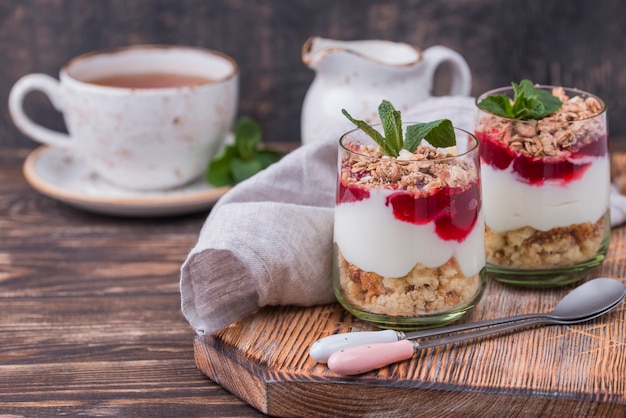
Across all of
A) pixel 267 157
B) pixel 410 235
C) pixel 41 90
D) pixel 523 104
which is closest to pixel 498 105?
Answer: pixel 523 104

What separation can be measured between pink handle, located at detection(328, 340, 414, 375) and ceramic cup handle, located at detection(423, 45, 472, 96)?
2.18ft

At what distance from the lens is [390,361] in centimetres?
99

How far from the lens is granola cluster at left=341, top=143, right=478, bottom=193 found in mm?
998

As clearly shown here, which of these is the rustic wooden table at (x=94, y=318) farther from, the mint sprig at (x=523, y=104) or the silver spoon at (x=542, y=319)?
the mint sprig at (x=523, y=104)

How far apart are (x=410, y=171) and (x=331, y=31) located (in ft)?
2.94

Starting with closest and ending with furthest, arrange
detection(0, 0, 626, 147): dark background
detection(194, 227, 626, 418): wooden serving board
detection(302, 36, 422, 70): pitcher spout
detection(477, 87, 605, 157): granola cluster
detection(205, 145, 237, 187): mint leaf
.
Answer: detection(194, 227, 626, 418): wooden serving board, detection(477, 87, 605, 157): granola cluster, detection(302, 36, 422, 70): pitcher spout, detection(205, 145, 237, 187): mint leaf, detection(0, 0, 626, 147): dark background

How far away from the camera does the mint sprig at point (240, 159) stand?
1.57m

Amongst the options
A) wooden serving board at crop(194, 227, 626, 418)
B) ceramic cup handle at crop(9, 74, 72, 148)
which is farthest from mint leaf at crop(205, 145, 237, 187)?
wooden serving board at crop(194, 227, 626, 418)

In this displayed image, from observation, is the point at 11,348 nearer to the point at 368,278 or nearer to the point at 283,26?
the point at 368,278

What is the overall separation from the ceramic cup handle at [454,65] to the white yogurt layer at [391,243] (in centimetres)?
53

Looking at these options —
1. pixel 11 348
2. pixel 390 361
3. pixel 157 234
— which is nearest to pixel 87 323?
pixel 11 348

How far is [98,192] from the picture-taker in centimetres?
163

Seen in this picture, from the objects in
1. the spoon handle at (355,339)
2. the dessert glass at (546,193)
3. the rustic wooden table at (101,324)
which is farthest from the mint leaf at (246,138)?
the spoon handle at (355,339)

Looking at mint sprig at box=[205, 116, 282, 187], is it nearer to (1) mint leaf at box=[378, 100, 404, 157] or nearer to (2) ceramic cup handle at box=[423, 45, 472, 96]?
(2) ceramic cup handle at box=[423, 45, 472, 96]
